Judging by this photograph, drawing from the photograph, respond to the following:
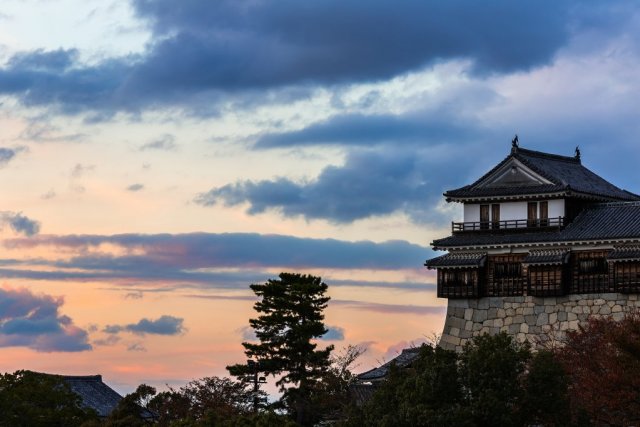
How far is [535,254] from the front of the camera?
66312 mm

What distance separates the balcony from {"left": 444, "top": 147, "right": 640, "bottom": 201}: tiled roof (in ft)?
4.73

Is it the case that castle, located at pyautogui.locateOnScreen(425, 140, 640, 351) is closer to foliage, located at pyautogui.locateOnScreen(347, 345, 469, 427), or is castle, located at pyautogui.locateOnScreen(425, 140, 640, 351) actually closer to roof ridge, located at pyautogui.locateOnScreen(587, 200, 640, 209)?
roof ridge, located at pyautogui.locateOnScreen(587, 200, 640, 209)

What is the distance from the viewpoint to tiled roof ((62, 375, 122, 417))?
281 ft

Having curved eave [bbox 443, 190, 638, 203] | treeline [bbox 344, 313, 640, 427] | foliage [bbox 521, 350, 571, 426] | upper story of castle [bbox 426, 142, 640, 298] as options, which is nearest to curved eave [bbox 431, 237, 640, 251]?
upper story of castle [bbox 426, 142, 640, 298]

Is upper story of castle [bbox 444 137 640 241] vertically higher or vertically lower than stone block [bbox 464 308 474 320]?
higher

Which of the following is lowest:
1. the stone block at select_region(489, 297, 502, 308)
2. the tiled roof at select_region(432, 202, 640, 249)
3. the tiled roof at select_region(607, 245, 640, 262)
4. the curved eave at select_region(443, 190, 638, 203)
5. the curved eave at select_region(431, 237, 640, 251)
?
the stone block at select_region(489, 297, 502, 308)

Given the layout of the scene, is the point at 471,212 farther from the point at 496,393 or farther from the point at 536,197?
the point at 496,393

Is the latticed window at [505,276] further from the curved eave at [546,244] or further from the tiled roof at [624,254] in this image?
the tiled roof at [624,254]

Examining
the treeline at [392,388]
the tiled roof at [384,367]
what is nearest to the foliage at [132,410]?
the treeline at [392,388]

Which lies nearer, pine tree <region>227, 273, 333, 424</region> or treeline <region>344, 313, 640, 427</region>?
treeline <region>344, 313, 640, 427</region>

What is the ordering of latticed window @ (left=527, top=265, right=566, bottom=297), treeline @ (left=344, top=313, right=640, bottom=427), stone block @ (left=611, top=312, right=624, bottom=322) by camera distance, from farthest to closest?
latticed window @ (left=527, top=265, right=566, bottom=297) → stone block @ (left=611, top=312, right=624, bottom=322) → treeline @ (left=344, top=313, right=640, bottom=427)

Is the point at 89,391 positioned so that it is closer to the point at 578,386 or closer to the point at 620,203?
the point at 620,203

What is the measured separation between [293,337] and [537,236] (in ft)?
43.4

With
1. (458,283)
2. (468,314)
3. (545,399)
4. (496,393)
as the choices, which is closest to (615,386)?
(545,399)
